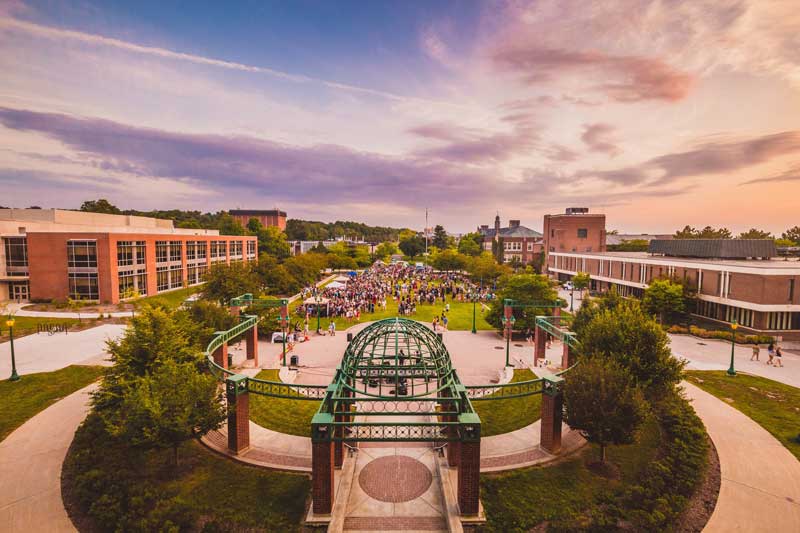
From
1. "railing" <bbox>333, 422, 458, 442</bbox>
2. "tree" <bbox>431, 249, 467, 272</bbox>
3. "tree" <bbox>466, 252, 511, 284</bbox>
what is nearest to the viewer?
"railing" <bbox>333, 422, 458, 442</bbox>

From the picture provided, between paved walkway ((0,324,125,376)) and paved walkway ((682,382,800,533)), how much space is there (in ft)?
94.8

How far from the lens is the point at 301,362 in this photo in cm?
2584

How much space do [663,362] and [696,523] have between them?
5860 mm

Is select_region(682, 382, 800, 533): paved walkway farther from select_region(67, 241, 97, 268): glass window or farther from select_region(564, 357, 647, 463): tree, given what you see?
select_region(67, 241, 97, 268): glass window

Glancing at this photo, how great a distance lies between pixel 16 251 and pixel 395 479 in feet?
190

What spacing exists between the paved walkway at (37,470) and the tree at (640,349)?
18.4 metres

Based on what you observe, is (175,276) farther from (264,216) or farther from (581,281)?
(264,216)

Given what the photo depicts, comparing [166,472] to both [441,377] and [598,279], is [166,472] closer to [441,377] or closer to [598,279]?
[441,377]

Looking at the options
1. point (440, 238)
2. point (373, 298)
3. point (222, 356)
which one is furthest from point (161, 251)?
point (440, 238)

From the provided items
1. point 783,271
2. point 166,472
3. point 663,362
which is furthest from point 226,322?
point 783,271

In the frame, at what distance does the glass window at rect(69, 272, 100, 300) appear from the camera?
149ft

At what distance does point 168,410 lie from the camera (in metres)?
11.7

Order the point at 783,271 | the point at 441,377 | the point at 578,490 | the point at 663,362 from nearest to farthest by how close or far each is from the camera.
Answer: the point at 578,490 < the point at 441,377 < the point at 663,362 < the point at 783,271

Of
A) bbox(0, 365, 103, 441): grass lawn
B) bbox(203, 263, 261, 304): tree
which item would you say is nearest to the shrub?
bbox(203, 263, 261, 304): tree
